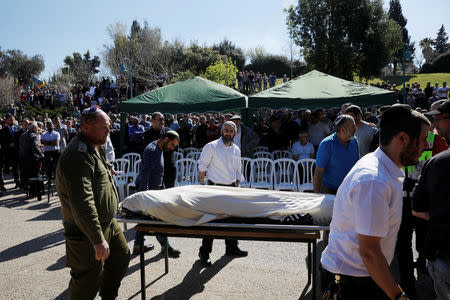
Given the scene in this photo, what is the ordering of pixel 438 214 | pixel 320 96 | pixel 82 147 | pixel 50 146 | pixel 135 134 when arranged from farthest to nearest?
pixel 135 134 < pixel 50 146 < pixel 320 96 < pixel 82 147 < pixel 438 214

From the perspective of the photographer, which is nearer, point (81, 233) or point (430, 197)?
point (430, 197)

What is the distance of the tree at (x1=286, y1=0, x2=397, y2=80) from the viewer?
31.3m

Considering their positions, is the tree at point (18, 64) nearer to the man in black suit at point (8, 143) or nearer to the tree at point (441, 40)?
the man in black suit at point (8, 143)

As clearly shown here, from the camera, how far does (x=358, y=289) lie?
184 centimetres

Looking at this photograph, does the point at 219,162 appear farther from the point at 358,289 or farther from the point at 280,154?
the point at 280,154

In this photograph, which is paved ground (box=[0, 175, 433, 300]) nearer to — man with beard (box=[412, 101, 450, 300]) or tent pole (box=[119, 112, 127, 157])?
man with beard (box=[412, 101, 450, 300])

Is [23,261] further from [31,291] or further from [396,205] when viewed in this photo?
[396,205]

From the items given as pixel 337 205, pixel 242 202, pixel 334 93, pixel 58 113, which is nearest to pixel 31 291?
pixel 242 202

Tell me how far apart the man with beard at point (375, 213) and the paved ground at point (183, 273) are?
2.34 metres

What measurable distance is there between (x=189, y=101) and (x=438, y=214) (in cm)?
859

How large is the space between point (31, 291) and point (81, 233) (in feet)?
6.57

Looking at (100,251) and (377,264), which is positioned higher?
(377,264)

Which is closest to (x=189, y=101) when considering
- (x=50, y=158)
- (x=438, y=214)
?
(x=50, y=158)

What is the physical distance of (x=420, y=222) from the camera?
Answer: 430 cm
